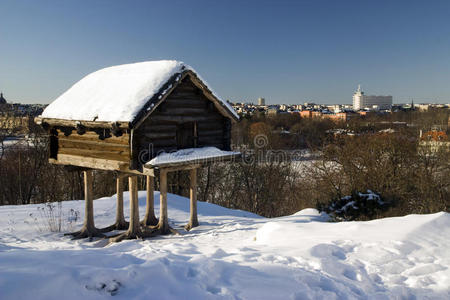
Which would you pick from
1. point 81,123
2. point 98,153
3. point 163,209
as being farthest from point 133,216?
point 81,123

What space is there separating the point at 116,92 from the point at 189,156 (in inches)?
104

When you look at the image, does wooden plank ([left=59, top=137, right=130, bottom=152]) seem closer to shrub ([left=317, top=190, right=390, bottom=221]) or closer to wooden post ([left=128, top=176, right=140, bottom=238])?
wooden post ([left=128, top=176, right=140, bottom=238])

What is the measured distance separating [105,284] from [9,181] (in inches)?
1018

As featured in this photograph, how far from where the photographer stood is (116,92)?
9711mm

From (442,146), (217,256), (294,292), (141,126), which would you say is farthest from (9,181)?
(442,146)

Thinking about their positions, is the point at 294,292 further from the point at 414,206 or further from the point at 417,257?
the point at 414,206

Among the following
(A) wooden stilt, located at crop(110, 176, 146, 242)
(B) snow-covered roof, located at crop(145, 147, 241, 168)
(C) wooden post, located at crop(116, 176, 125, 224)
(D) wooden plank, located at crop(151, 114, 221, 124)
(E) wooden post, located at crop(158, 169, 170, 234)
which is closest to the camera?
(B) snow-covered roof, located at crop(145, 147, 241, 168)

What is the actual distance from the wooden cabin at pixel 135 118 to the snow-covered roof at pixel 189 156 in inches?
4.5

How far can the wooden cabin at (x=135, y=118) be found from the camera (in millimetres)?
9070

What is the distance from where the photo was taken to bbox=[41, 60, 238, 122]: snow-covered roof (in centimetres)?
899

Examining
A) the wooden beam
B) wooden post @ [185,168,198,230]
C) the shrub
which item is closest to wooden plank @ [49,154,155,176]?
the wooden beam

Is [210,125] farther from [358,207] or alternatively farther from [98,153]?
[358,207]

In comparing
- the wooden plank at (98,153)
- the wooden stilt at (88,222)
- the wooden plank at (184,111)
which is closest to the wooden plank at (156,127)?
the wooden plank at (184,111)

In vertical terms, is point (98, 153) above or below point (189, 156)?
above
